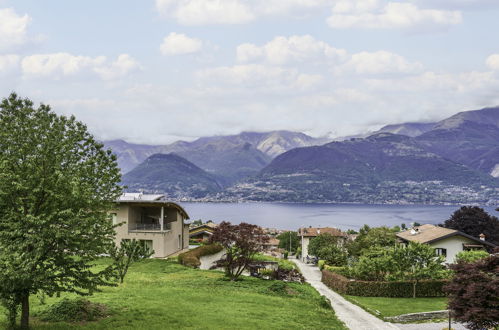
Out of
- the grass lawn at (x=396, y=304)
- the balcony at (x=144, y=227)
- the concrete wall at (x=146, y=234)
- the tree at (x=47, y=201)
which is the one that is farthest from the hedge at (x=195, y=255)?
the tree at (x=47, y=201)

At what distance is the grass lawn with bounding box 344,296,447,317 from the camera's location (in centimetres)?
3198

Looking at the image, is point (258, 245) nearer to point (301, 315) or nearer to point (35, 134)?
point (301, 315)

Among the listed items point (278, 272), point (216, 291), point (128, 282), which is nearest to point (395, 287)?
point (278, 272)

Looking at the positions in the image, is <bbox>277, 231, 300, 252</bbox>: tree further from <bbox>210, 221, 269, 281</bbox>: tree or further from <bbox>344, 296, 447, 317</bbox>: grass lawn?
<bbox>210, 221, 269, 281</bbox>: tree

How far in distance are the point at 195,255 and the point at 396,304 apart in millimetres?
19848

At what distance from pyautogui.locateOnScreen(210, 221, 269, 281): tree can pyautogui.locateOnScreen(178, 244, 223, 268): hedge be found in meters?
6.82

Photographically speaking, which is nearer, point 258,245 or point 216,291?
point 216,291

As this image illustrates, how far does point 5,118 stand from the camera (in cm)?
1491

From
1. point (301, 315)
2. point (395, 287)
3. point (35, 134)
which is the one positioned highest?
point (35, 134)

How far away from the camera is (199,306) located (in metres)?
Answer: 21.5

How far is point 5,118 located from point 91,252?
5578 mm

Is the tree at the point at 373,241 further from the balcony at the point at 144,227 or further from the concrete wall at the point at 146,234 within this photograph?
the balcony at the point at 144,227

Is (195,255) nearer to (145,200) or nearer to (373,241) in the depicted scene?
(145,200)

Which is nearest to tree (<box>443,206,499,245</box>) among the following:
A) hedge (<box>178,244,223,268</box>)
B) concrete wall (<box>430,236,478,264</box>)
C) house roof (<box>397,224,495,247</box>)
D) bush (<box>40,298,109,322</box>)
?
house roof (<box>397,224,495,247</box>)
